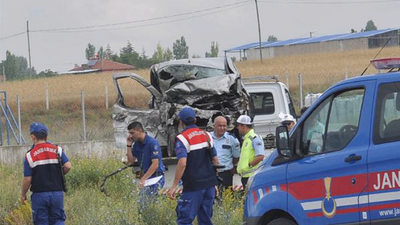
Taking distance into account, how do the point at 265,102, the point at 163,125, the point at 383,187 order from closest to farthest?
the point at 383,187, the point at 163,125, the point at 265,102

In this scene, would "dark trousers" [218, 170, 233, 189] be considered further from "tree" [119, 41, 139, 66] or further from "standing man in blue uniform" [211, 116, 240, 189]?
"tree" [119, 41, 139, 66]

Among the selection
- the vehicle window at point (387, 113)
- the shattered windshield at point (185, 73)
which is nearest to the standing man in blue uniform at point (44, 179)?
the vehicle window at point (387, 113)

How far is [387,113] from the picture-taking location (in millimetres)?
6387

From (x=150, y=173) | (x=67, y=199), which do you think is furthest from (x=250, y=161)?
(x=67, y=199)

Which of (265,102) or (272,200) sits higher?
(265,102)

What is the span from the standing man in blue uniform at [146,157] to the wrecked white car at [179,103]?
8.93ft

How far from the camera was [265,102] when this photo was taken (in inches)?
584

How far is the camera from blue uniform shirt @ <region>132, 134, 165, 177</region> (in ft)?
33.2

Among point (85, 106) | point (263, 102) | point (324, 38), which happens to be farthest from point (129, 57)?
point (263, 102)

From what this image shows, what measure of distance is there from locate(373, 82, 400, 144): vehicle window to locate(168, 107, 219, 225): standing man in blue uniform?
9.35ft

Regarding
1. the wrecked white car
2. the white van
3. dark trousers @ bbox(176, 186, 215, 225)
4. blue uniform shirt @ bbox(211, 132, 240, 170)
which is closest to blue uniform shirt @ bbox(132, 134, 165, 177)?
blue uniform shirt @ bbox(211, 132, 240, 170)

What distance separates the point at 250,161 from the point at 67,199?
332cm

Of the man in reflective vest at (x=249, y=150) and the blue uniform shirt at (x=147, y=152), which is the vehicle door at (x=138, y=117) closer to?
the blue uniform shirt at (x=147, y=152)

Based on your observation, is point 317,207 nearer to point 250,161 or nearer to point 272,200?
point 272,200
